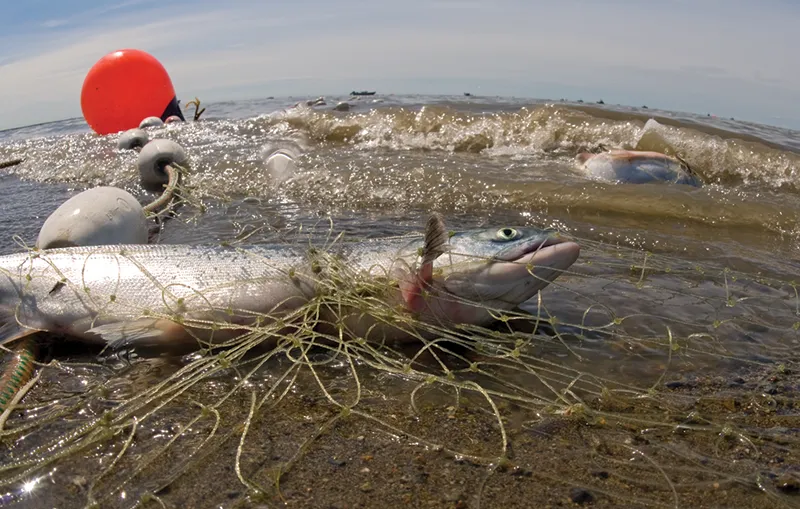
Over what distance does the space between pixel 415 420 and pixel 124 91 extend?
43.5 ft

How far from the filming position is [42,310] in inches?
129

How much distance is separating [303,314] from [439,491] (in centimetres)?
138

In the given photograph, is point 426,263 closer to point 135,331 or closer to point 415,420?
point 415,420

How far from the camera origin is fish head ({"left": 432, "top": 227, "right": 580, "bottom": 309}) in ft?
10.4

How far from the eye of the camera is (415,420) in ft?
8.55

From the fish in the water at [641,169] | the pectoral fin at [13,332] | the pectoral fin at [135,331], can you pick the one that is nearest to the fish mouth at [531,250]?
the pectoral fin at [135,331]

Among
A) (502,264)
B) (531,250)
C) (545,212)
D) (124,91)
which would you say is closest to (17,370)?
(502,264)

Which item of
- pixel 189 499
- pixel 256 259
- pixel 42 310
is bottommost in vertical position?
pixel 189 499

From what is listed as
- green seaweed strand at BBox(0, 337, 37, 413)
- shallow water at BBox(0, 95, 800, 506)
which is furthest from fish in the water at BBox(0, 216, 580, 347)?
shallow water at BBox(0, 95, 800, 506)

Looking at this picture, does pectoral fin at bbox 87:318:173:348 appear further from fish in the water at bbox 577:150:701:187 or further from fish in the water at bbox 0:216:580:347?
fish in the water at bbox 577:150:701:187

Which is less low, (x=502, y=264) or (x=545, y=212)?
(x=502, y=264)

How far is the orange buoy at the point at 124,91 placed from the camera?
42.9 feet

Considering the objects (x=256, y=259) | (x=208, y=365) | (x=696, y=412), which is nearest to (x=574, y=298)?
(x=696, y=412)

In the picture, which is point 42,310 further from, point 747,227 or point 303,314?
point 747,227
